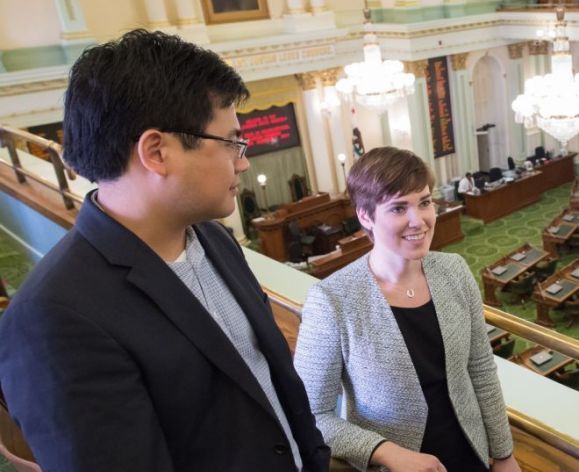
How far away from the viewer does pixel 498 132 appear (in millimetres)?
14586

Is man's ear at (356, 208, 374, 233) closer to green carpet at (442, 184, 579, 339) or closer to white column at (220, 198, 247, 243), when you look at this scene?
green carpet at (442, 184, 579, 339)

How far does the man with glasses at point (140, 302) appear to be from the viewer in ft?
2.79

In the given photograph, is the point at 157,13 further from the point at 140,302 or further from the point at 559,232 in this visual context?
the point at 140,302

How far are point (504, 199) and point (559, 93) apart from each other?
4858mm

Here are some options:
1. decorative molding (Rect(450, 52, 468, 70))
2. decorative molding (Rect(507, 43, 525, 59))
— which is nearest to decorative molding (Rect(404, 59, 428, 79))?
decorative molding (Rect(450, 52, 468, 70))

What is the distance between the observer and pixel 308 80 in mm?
12328

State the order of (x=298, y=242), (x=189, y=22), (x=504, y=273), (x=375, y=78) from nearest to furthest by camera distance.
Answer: (x=504, y=273), (x=375, y=78), (x=298, y=242), (x=189, y=22)

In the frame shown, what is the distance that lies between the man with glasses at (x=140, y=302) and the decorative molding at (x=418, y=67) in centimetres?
1205

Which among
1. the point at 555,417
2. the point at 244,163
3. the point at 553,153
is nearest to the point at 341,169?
the point at 553,153

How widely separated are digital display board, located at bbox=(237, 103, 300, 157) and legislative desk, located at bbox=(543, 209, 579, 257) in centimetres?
602

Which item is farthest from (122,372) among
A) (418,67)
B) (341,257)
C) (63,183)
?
(418,67)

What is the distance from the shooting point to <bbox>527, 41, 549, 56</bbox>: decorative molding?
44.4ft

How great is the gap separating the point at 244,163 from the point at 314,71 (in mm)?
11497

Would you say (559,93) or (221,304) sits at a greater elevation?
(221,304)
